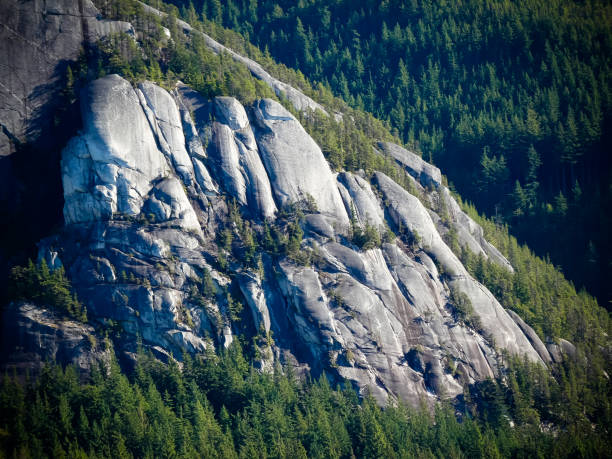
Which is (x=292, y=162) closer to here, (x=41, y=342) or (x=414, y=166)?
(x=414, y=166)

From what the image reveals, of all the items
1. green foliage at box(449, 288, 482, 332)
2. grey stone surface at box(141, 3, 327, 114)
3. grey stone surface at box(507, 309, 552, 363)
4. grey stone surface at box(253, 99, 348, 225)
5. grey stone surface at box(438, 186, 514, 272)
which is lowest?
grey stone surface at box(507, 309, 552, 363)

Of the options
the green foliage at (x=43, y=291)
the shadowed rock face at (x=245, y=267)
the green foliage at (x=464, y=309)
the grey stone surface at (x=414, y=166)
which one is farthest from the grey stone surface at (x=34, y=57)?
the green foliage at (x=464, y=309)

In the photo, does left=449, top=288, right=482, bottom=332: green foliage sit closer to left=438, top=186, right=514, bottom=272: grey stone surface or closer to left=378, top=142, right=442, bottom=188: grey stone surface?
left=438, top=186, right=514, bottom=272: grey stone surface

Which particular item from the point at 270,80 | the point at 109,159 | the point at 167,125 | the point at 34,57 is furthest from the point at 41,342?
the point at 270,80

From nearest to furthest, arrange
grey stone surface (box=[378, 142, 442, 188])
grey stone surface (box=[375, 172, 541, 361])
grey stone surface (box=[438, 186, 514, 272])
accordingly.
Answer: grey stone surface (box=[375, 172, 541, 361]) < grey stone surface (box=[438, 186, 514, 272]) < grey stone surface (box=[378, 142, 442, 188])

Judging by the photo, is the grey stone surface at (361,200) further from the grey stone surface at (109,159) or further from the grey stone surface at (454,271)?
the grey stone surface at (109,159)

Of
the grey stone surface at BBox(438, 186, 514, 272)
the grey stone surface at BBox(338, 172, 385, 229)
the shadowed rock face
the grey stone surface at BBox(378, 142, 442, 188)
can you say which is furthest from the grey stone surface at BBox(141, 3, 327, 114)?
the grey stone surface at BBox(438, 186, 514, 272)

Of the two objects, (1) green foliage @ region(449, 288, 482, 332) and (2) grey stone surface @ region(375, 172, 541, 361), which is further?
(2) grey stone surface @ region(375, 172, 541, 361)
